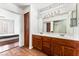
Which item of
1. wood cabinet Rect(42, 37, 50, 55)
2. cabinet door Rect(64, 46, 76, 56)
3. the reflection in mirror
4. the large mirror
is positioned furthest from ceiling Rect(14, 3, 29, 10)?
cabinet door Rect(64, 46, 76, 56)

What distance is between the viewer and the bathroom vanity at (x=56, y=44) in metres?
1.58

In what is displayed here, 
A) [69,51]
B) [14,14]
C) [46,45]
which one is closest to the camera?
[69,51]

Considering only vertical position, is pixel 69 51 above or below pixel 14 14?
below

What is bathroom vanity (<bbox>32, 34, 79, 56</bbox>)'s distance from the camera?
5.18 feet

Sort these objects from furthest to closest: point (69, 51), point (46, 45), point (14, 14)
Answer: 1. point (46, 45)
2. point (14, 14)
3. point (69, 51)

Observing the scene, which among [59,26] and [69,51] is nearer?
[69,51]

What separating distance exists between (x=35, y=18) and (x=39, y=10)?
0.59ft

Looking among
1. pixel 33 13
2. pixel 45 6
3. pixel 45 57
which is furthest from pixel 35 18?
pixel 45 57

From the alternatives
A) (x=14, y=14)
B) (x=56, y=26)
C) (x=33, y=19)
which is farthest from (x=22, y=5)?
(x=56, y=26)

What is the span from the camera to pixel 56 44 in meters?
1.82

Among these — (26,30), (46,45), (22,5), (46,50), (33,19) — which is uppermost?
(22,5)

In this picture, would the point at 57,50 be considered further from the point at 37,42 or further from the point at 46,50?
the point at 37,42

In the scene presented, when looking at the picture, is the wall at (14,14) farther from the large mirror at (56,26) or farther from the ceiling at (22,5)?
the large mirror at (56,26)

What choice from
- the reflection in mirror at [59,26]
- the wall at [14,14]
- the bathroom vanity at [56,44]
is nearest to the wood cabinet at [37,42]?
the bathroom vanity at [56,44]
